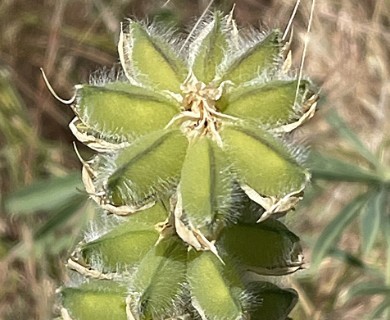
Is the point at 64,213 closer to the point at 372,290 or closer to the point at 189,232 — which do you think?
the point at 372,290

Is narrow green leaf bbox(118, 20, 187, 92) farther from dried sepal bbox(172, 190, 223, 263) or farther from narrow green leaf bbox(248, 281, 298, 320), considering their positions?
narrow green leaf bbox(248, 281, 298, 320)

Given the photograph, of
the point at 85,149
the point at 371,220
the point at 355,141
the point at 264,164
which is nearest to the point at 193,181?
the point at 264,164

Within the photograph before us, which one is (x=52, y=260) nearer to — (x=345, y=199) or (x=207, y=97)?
(x=345, y=199)

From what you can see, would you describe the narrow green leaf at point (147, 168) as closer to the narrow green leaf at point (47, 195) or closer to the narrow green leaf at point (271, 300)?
the narrow green leaf at point (271, 300)

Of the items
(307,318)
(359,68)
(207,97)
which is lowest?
(307,318)

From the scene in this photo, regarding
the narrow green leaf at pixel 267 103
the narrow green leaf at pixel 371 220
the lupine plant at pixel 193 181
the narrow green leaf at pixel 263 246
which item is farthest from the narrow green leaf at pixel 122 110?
the narrow green leaf at pixel 371 220

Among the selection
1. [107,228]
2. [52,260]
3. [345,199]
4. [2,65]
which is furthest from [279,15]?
[107,228]

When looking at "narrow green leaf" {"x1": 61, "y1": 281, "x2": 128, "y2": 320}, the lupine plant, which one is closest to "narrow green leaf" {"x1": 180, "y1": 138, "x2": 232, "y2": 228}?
the lupine plant
